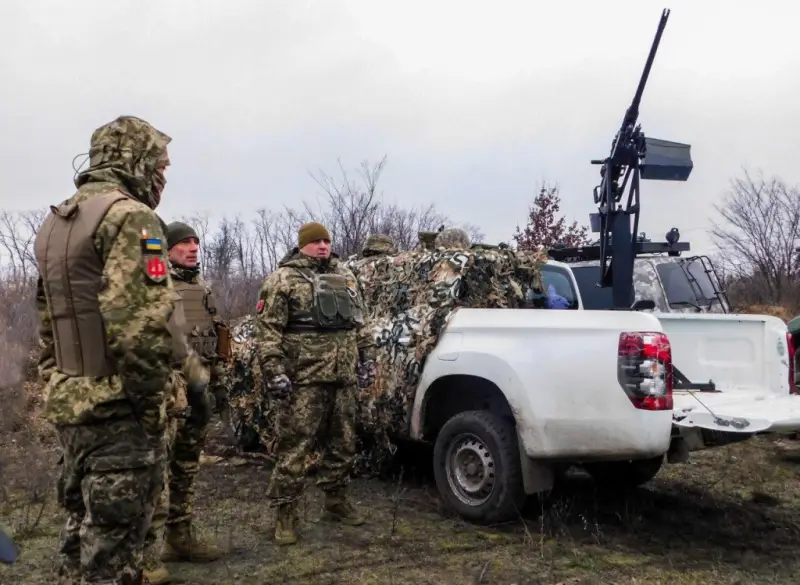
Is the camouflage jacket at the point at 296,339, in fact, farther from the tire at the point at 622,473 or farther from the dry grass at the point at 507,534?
the tire at the point at 622,473

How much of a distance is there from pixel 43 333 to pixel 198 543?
1681mm

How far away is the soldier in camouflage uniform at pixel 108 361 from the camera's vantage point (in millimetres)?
2621

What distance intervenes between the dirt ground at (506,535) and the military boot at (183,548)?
2.4 inches

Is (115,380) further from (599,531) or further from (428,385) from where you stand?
(599,531)

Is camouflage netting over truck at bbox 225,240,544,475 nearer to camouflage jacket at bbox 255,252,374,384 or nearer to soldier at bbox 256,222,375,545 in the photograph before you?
soldier at bbox 256,222,375,545

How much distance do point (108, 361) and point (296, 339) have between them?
2076mm

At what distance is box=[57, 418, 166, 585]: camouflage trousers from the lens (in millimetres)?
2684

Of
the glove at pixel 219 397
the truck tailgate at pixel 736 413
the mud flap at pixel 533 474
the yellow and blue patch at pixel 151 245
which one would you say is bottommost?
the mud flap at pixel 533 474

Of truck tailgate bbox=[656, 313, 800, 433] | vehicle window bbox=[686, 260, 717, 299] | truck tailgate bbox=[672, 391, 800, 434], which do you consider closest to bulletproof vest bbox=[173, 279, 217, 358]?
truck tailgate bbox=[672, 391, 800, 434]

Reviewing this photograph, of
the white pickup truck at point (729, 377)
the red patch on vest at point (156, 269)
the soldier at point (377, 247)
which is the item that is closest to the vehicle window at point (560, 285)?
the soldier at point (377, 247)

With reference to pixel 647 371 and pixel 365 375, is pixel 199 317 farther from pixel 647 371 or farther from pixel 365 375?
pixel 647 371

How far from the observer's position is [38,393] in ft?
35.3

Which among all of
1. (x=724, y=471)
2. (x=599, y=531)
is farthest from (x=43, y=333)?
(x=724, y=471)

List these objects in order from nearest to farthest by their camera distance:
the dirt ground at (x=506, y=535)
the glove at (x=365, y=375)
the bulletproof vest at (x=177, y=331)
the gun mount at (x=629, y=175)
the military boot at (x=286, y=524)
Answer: the bulletproof vest at (x=177, y=331), the dirt ground at (x=506, y=535), the military boot at (x=286, y=524), the glove at (x=365, y=375), the gun mount at (x=629, y=175)
